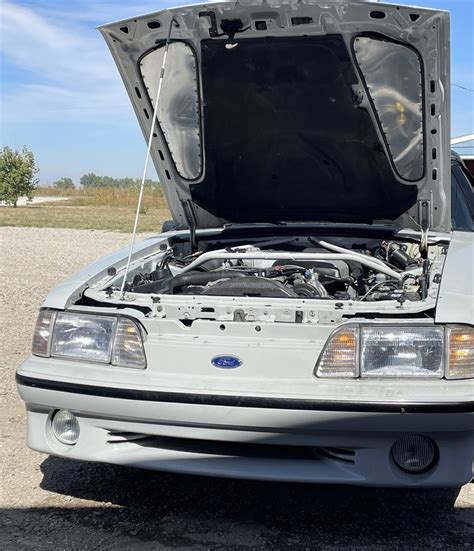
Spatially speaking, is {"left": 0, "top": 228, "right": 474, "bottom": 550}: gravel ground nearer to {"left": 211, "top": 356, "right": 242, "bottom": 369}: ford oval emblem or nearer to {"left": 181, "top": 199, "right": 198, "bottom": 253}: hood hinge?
{"left": 211, "top": 356, "right": 242, "bottom": 369}: ford oval emblem

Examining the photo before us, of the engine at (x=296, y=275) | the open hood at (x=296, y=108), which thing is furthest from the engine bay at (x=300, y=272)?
the open hood at (x=296, y=108)

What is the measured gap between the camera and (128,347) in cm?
310

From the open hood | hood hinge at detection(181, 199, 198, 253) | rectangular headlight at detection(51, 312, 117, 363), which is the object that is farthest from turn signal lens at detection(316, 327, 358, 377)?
hood hinge at detection(181, 199, 198, 253)

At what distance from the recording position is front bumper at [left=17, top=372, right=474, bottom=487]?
277 cm

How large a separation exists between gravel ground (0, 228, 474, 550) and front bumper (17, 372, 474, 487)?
0.34 m

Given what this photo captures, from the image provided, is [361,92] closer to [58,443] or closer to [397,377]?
[397,377]

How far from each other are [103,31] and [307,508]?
271 centimetres

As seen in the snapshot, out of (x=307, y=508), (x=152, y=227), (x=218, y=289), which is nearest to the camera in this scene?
(x=307, y=508)

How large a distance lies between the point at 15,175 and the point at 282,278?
1705 inches

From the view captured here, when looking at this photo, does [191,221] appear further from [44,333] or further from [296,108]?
[44,333]

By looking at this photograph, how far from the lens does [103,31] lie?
3.90 m

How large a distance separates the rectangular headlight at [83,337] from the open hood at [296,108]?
1.61 meters

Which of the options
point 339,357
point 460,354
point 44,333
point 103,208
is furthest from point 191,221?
point 103,208

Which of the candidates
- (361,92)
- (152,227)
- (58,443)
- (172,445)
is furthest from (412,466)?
(152,227)
